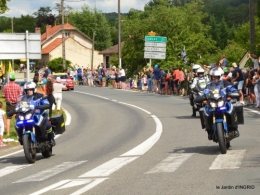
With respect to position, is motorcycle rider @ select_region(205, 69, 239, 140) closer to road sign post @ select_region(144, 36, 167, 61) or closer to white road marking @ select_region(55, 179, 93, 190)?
white road marking @ select_region(55, 179, 93, 190)

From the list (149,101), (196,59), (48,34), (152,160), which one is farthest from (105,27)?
(152,160)

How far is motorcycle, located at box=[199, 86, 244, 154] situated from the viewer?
603 inches

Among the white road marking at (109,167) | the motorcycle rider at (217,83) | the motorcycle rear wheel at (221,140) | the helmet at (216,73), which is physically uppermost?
the helmet at (216,73)

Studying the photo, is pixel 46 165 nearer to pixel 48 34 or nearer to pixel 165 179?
pixel 165 179

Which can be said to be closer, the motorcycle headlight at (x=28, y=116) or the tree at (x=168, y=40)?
the motorcycle headlight at (x=28, y=116)

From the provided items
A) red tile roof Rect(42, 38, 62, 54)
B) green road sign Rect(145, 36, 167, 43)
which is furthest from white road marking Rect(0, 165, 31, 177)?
red tile roof Rect(42, 38, 62, 54)

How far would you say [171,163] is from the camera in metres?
14.0

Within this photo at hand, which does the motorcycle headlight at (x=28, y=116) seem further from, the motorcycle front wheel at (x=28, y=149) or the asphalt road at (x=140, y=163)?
the asphalt road at (x=140, y=163)

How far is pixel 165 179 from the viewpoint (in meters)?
11.8

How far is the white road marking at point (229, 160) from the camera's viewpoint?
13008 millimetres

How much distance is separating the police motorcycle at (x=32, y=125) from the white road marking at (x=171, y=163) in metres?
2.64

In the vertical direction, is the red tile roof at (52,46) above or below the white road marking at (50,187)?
above

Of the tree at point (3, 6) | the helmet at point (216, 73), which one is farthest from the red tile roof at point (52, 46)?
the helmet at point (216, 73)

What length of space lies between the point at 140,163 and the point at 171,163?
2.05 ft
